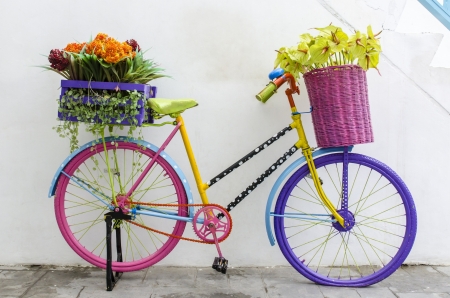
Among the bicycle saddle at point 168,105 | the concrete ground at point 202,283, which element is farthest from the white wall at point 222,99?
the bicycle saddle at point 168,105

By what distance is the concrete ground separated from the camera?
363 centimetres

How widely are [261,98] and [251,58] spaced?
0.59 meters

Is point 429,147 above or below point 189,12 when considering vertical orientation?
below

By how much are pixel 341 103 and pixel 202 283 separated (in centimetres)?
163

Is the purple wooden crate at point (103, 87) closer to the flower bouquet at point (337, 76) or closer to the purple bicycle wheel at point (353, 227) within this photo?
the flower bouquet at point (337, 76)

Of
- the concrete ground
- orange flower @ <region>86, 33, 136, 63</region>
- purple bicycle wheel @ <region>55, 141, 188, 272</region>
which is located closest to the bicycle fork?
the concrete ground

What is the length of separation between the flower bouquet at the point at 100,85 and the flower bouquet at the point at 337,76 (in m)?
1.00

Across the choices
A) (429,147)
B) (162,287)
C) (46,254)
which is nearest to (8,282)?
(46,254)

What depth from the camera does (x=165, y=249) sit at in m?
3.80

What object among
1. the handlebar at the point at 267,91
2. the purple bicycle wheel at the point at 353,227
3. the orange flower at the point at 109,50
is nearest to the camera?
the orange flower at the point at 109,50

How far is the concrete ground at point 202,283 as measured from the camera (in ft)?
11.9

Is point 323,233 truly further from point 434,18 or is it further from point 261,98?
point 434,18

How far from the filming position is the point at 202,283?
3844mm

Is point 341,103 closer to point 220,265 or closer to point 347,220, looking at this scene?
point 347,220
